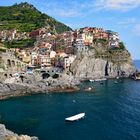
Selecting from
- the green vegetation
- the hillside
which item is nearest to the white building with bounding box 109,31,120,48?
the hillside

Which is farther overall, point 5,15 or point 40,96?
point 5,15

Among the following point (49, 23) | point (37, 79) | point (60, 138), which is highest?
point (49, 23)

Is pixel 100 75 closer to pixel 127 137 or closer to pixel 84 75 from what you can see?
pixel 84 75

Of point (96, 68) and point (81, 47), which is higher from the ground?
point (81, 47)

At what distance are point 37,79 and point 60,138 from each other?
141 ft

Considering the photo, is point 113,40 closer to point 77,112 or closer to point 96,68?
point 96,68

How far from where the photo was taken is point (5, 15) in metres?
162

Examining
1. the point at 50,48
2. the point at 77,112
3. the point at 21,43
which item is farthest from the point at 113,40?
the point at 77,112

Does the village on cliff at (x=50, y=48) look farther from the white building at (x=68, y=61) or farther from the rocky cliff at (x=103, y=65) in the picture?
the rocky cliff at (x=103, y=65)

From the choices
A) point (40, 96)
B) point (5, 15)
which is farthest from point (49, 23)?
point (40, 96)

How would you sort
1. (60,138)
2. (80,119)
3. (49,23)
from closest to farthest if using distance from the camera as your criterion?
(60,138), (80,119), (49,23)

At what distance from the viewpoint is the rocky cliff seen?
370 ft

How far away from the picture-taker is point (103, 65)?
117m

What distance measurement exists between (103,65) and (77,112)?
55361 millimetres
